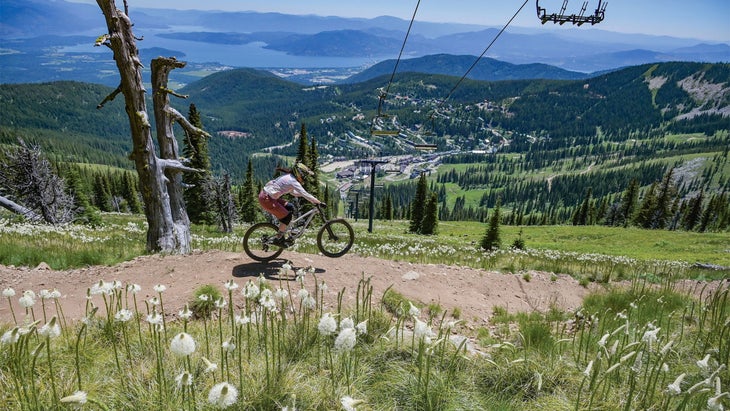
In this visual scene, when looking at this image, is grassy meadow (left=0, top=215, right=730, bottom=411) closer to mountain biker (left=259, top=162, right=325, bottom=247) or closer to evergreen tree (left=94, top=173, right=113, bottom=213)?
mountain biker (left=259, top=162, right=325, bottom=247)

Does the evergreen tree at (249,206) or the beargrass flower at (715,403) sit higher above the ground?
the beargrass flower at (715,403)

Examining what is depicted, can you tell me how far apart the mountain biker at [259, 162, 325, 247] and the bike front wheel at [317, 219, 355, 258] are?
123 centimetres

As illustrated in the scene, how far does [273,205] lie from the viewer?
404 inches

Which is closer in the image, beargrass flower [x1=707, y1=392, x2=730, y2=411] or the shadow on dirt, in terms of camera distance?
beargrass flower [x1=707, y1=392, x2=730, y2=411]

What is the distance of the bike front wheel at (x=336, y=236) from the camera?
37.7 feet

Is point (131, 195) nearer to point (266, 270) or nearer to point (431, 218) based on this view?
point (431, 218)

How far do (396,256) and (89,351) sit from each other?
11.7 metres

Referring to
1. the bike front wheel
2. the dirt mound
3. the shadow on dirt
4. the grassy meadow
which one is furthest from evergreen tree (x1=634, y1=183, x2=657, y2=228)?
the shadow on dirt

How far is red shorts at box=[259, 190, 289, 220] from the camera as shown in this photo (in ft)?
33.2

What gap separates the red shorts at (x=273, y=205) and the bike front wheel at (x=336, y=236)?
54.8 inches

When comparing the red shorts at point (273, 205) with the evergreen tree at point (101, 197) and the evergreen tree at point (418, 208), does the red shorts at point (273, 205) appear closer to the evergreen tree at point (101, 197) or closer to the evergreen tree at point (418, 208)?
the evergreen tree at point (418, 208)

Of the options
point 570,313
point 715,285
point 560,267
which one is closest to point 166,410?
point 570,313

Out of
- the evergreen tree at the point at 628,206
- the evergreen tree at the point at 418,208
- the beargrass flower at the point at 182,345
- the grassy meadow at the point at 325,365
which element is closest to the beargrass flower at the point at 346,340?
the grassy meadow at the point at 325,365

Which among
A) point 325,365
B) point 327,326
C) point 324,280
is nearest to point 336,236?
point 324,280
